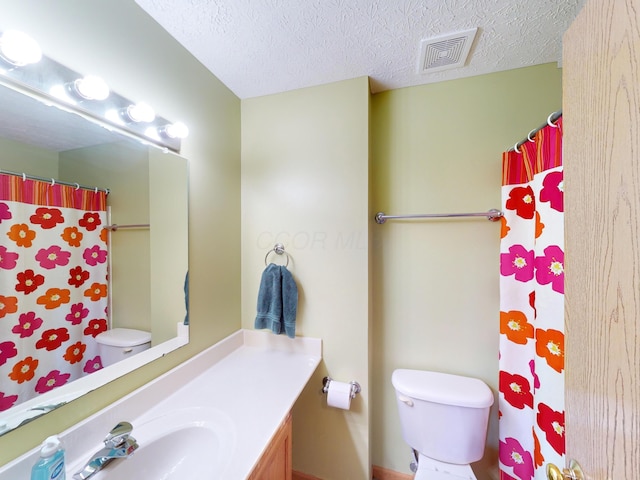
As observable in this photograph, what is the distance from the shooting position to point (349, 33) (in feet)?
3.38

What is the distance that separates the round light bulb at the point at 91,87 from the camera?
29.3 inches

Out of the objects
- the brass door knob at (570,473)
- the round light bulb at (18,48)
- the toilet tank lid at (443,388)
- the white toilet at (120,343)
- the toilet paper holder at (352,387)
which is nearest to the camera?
the brass door knob at (570,473)

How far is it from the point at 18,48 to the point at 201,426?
1252 mm

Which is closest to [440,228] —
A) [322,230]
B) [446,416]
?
[322,230]

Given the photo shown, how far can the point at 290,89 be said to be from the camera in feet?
4.58

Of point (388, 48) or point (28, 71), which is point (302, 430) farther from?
point (388, 48)

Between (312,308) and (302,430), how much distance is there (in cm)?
75

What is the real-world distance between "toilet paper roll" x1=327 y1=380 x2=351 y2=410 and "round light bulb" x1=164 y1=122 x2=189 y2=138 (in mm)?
1475

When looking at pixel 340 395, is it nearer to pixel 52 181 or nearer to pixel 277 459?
A: pixel 277 459

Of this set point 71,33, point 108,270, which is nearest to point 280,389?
point 108,270

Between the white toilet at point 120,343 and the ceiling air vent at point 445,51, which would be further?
the ceiling air vent at point 445,51

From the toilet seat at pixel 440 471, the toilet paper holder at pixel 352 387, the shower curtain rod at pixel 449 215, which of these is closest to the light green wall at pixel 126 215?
the toilet paper holder at pixel 352 387

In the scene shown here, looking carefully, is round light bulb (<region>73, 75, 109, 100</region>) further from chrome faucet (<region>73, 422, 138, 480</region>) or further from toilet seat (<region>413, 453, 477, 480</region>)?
toilet seat (<region>413, 453, 477, 480</region>)

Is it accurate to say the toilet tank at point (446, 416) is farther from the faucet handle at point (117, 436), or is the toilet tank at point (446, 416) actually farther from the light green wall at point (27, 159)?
the light green wall at point (27, 159)
